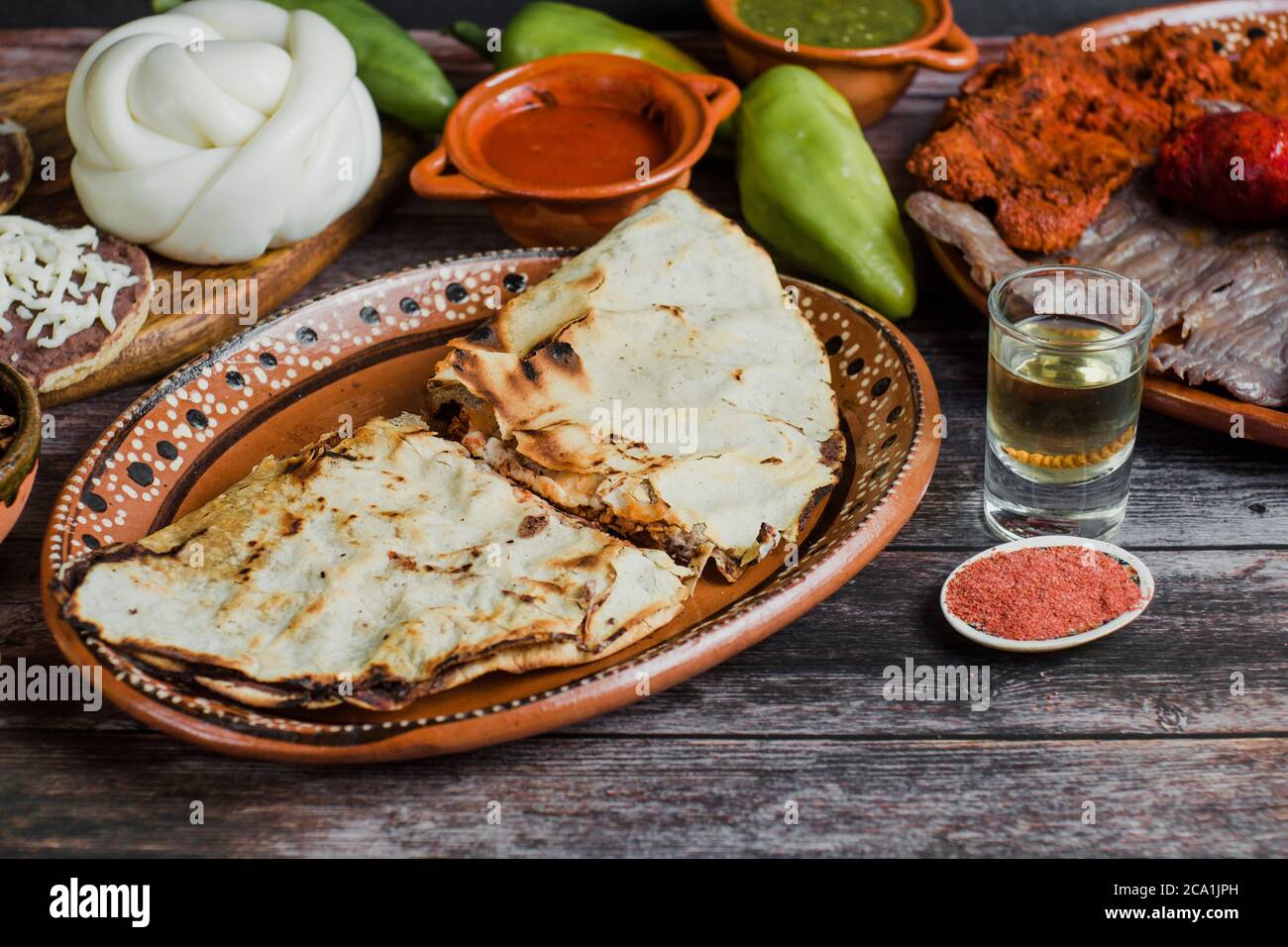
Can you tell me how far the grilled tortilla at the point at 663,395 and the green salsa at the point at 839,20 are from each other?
1.31m

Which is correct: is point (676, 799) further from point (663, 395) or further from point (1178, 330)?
point (1178, 330)

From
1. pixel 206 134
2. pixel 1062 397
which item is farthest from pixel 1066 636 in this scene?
pixel 206 134

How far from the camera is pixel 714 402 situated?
102 inches

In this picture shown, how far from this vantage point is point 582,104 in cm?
369

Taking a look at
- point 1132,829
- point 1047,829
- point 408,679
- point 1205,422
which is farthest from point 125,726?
point 1205,422

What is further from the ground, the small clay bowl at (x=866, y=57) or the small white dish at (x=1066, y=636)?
the small clay bowl at (x=866, y=57)

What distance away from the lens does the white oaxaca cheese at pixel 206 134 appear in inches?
123

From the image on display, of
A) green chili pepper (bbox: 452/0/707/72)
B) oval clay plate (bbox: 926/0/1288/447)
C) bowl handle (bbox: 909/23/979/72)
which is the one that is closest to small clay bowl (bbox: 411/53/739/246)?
green chili pepper (bbox: 452/0/707/72)

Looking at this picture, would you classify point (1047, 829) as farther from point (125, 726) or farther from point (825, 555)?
point (125, 726)

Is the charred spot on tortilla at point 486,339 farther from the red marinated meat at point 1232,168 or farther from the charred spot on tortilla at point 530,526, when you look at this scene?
the red marinated meat at point 1232,168

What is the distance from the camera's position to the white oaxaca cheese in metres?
3.12

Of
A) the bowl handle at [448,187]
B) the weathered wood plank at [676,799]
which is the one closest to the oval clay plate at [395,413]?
the weathered wood plank at [676,799]

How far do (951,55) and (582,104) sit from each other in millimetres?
1172

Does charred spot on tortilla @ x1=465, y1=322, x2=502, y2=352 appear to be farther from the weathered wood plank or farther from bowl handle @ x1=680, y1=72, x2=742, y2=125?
bowl handle @ x1=680, y1=72, x2=742, y2=125
